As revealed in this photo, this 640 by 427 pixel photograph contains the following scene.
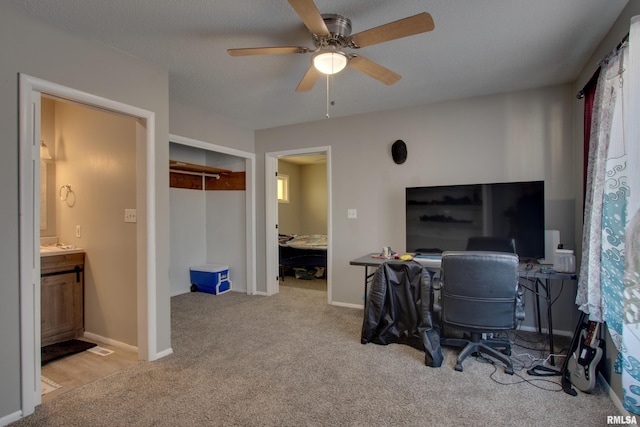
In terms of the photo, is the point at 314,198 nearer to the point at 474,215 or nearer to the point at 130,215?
the point at 474,215

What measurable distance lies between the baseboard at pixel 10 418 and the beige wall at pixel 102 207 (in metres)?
0.99

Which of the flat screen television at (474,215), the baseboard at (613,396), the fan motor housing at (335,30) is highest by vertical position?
the fan motor housing at (335,30)

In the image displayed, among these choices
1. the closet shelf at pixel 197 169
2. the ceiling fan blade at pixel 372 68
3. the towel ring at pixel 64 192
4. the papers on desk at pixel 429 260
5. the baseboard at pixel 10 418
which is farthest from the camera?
the closet shelf at pixel 197 169

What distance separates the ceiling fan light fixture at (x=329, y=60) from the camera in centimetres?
214

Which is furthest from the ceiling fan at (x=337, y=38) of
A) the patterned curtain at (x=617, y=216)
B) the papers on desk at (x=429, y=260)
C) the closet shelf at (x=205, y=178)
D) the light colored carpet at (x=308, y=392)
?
the closet shelf at (x=205, y=178)

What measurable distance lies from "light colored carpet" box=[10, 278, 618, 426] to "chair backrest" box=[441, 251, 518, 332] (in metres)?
0.40

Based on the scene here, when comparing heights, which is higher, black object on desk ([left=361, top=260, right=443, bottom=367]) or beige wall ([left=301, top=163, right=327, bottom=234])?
beige wall ([left=301, top=163, right=327, bottom=234])

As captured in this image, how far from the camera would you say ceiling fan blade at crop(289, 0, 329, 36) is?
5.33 feet

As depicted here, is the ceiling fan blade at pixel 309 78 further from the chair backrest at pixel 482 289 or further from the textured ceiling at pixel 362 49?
the chair backrest at pixel 482 289

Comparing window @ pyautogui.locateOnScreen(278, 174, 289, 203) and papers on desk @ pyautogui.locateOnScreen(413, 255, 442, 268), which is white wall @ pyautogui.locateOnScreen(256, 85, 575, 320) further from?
window @ pyautogui.locateOnScreen(278, 174, 289, 203)

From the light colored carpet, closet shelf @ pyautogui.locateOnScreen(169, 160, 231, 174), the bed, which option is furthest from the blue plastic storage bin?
the light colored carpet

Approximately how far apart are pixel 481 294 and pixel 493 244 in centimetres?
95

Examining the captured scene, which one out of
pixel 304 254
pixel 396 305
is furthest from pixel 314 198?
pixel 396 305

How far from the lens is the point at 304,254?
5.99 meters
